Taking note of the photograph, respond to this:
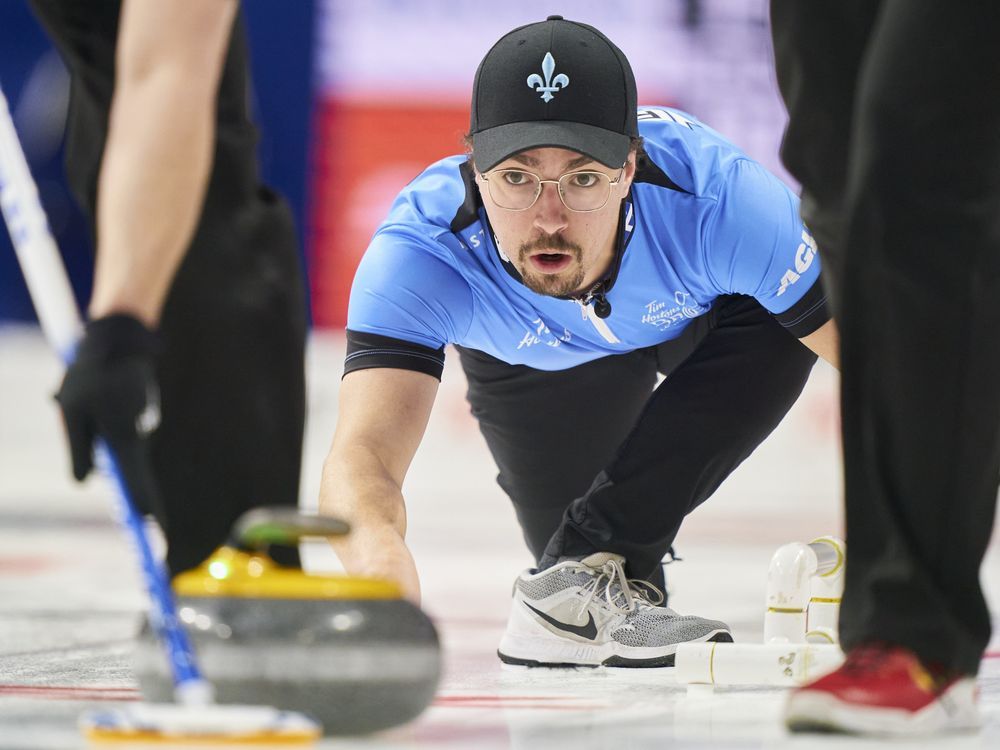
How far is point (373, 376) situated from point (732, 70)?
5.10m

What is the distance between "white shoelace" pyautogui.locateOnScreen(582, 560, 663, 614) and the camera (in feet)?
8.10

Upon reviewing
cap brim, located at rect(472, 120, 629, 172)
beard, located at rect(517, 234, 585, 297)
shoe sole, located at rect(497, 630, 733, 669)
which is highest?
cap brim, located at rect(472, 120, 629, 172)

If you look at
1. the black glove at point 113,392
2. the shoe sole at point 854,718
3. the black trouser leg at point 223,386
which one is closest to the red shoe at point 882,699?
the shoe sole at point 854,718

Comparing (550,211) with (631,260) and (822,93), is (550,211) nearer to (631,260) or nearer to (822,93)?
(631,260)

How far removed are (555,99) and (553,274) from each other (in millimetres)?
279

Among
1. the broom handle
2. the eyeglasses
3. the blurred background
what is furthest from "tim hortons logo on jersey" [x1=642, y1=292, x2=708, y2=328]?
the blurred background

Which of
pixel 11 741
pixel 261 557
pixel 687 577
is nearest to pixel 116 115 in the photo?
pixel 261 557

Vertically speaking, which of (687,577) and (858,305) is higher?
(858,305)

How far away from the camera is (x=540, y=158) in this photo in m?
2.42

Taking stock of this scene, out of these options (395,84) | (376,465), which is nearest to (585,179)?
(376,465)

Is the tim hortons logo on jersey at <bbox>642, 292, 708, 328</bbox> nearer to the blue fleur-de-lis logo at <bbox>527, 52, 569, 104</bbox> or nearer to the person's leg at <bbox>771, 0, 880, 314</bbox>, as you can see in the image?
the blue fleur-de-lis logo at <bbox>527, 52, 569, 104</bbox>

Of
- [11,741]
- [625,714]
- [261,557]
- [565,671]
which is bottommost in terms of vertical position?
[565,671]

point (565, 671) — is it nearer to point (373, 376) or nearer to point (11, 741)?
point (373, 376)

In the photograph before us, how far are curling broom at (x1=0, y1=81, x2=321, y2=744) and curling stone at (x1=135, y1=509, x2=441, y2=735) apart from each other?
2cm
